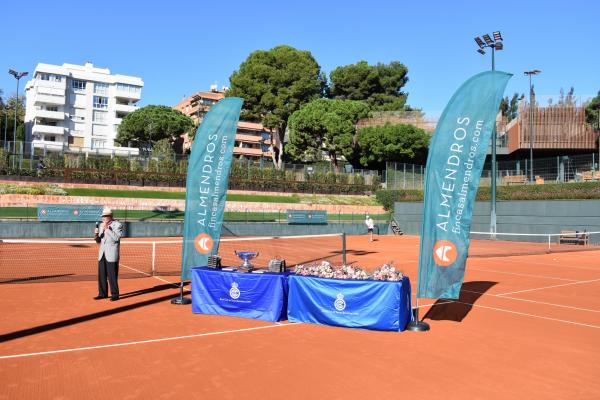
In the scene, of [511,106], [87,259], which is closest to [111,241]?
[87,259]

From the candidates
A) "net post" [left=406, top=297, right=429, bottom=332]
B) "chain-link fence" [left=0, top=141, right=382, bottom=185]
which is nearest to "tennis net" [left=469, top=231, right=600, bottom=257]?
"net post" [left=406, top=297, right=429, bottom=332]

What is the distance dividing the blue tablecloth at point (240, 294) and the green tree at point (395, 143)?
177 feet

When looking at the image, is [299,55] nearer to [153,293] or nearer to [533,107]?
[533,107]

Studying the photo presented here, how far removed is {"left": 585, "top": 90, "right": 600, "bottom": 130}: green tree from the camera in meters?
52.9

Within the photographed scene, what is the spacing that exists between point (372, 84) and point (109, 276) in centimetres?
7448

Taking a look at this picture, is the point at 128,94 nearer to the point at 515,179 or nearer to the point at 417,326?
the point at 515,179

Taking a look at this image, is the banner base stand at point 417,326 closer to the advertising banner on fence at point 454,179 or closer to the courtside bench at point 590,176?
the advertising banner on fence at point 454,179

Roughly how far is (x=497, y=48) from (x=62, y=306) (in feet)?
107

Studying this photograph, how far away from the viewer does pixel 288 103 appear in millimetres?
72375

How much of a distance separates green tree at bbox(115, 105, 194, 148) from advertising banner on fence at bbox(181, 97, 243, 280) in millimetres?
74797

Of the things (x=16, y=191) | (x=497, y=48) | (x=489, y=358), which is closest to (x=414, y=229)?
(x=497, y=48)

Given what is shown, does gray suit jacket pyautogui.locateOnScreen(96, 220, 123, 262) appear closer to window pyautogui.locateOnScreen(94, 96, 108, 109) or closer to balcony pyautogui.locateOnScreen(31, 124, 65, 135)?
balcony pyautogui.locateOnScreen(31, 124, 65, 135)

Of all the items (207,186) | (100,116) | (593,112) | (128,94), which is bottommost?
(207,186)

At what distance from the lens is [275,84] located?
236 ft
